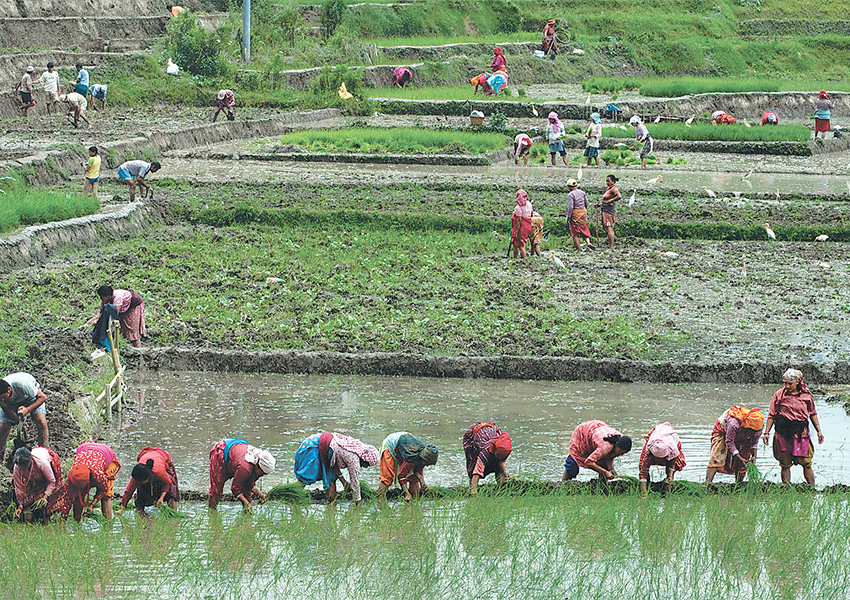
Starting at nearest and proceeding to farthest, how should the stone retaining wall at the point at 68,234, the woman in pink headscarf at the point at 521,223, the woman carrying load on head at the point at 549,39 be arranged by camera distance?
1. the stone retaining wall at the point at 68,234
2. the woman in pink headscarf at the point at 521,223
3. the woman carrying load on head at the point at 549,39

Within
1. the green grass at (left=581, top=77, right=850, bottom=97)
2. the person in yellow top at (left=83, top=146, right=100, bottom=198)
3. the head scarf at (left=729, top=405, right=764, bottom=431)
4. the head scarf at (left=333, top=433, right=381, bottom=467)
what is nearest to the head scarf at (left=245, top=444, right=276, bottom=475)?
the head scarf at (left=333, top=433, right=381, bottom=467)

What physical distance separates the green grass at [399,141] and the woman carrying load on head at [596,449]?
1881 centimetres

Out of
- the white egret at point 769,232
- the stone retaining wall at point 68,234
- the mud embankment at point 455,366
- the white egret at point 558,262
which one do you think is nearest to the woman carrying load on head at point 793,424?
the mud embankment at point 455,366

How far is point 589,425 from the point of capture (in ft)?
29.6

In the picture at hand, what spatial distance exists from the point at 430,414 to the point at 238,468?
3003 mm

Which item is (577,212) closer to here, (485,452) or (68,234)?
(68,234)

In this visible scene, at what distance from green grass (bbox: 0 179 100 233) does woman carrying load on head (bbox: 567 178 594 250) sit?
752 cm

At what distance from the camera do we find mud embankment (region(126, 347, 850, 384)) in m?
12.1

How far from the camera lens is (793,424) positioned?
30.4ft

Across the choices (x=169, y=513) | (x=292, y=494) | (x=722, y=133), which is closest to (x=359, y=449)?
(x=292, y=494)

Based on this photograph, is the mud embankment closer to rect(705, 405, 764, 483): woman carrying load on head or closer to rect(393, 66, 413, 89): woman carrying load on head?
rect(705, 405, 764, 483): woman carrying load on head

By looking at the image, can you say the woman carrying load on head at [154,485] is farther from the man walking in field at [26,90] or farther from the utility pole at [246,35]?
the utility pole at [246,35]

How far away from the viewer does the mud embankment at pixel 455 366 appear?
12141mm

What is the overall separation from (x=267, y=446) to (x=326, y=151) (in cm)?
1788
